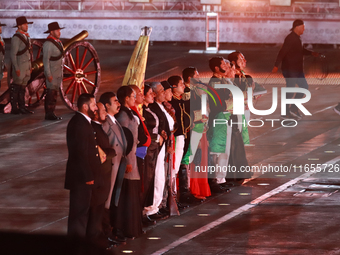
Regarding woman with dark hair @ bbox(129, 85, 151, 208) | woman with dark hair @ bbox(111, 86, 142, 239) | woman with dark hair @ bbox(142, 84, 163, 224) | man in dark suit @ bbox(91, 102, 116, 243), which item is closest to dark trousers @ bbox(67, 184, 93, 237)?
man in dark suit @ bbox(91, 102, 116, 243)

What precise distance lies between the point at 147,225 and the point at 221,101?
224 cm

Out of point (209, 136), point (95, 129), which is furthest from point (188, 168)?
point (95, 129)

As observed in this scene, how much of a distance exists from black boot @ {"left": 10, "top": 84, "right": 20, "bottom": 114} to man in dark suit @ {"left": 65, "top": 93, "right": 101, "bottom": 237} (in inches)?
332

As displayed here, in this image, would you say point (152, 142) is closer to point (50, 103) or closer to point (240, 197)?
point (240, 197)

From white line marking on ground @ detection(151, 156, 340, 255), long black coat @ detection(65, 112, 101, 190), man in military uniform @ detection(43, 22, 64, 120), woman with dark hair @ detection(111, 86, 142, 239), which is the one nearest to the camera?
long black coat @ detection(65, 112, 101, 190)

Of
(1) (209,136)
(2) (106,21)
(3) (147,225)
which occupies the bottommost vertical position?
(3) (147,225)

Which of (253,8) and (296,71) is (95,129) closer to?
(296,71)

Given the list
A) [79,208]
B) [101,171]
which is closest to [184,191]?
[101,171]

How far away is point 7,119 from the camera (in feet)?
47.4

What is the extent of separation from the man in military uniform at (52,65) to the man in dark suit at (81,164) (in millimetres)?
7591

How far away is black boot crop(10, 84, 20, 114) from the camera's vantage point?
48.0 ft

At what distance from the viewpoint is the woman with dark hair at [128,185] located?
7223 millimetres

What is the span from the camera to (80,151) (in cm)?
638

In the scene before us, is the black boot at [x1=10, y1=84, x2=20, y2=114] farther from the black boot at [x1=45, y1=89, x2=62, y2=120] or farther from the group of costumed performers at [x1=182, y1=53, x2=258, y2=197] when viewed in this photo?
the group of costumed performers at [x1=182, y1=53, x2=258, y2=197]
